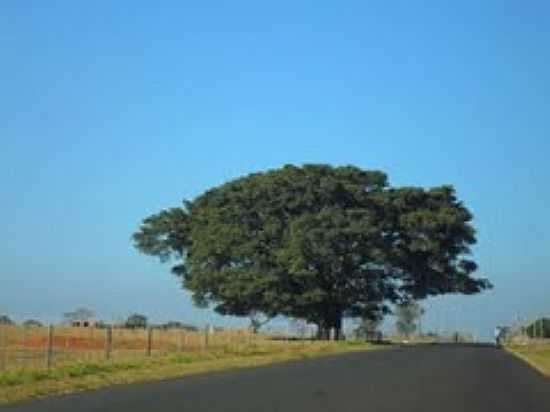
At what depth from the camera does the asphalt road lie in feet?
68.6

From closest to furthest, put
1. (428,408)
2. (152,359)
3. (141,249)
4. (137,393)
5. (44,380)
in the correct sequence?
1. (428,408)
2. (137,393)
3. (44,380)
4. (152,359)
5. (141,249)

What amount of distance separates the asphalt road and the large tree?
41548 millimetres

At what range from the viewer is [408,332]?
148 meters

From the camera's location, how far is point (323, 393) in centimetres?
2488

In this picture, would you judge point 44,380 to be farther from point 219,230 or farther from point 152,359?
point 219,230

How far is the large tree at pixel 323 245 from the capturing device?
258 ft

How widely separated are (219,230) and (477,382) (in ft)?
169

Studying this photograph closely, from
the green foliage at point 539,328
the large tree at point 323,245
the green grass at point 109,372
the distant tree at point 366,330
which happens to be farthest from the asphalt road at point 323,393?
Answer: the green foliage at point 539,328

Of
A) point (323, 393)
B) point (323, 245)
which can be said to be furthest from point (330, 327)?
point (323, 393)

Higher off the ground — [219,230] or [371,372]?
[219,230]

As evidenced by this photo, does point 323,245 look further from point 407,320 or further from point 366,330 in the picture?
point 407,320

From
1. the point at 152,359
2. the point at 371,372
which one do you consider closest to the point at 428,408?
the point at 371,372

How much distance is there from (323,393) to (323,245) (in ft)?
173

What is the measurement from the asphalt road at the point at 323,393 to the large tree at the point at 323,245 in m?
41.5
